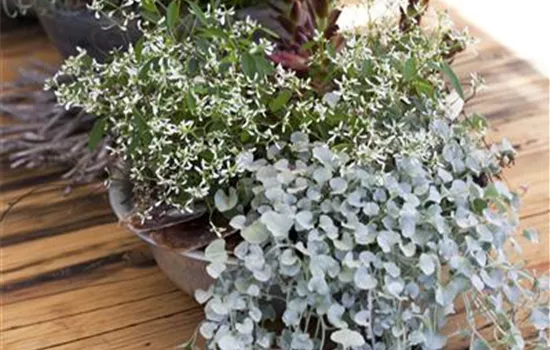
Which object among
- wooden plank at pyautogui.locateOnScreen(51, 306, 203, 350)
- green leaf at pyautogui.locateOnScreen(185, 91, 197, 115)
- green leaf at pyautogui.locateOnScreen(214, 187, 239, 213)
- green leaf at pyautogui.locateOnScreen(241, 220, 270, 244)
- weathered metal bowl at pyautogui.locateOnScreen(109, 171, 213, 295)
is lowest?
wooden plank at pyautogui.locateOnScreen(51, 306, 203, 350)

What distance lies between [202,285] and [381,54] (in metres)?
0.35

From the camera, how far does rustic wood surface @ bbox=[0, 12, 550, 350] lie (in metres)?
→ 1.26

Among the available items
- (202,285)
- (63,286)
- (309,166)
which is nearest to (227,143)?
(309,166)

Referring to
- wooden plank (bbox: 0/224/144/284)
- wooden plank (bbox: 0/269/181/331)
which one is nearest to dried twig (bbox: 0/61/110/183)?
wooden plank (bbox: 0/224/144/284)

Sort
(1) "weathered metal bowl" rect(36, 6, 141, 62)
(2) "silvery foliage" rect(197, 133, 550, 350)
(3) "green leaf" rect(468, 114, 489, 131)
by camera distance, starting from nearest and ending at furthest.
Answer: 1. (2) "silvery foliage" rect(197, 133, 550, 350)
2. (3) "green leaf" rect(468, 114, 489, 131)
3. (1) "weathered metal bowl" rect(36, 6, 141, 62)

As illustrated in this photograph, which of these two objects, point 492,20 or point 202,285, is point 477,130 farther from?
point 492,20

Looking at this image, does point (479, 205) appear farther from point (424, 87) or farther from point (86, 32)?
point (86, 32)

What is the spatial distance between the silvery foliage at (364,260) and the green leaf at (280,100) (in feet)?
0.18

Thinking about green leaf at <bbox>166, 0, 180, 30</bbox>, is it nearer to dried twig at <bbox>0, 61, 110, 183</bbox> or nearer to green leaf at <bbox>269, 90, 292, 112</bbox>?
green leaf at <bbox>269, 90, 292, 112</bbox>

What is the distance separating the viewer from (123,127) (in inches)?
45.2

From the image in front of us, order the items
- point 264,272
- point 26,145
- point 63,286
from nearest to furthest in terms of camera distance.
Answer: point 264,272 → point 63,286 → point 26,145

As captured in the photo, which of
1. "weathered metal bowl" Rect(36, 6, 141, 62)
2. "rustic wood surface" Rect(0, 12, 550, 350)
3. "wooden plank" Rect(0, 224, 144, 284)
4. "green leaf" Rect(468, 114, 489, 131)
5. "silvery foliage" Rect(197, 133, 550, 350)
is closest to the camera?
"silvery foliage" Rect(197, 133, 550, 350)

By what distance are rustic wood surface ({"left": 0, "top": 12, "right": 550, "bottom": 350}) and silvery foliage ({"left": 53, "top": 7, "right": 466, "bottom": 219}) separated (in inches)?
8.2

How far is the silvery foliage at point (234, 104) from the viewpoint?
42.4 inches
